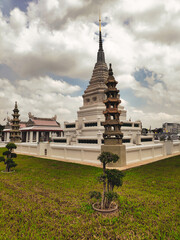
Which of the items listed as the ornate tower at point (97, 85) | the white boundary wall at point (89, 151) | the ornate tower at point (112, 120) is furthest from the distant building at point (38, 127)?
the ornate tower at point (112, 120)

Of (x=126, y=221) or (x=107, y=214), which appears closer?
(x=126, y=221)

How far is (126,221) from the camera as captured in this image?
577cm

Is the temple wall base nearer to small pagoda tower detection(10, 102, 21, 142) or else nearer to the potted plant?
the potted plant

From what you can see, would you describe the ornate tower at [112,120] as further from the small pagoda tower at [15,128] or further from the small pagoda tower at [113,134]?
the small pagoda tower at [15,128]

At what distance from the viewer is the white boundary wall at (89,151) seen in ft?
62.7

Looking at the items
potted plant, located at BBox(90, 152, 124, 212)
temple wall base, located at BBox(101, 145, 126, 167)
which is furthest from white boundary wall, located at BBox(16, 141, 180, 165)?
potted plant, located at BBox(90, 152, 124, 212)

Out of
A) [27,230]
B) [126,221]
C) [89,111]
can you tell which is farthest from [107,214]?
[89,111]

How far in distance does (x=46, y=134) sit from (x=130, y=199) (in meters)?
53.4

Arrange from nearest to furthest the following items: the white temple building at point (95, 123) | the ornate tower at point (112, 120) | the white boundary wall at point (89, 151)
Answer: the ornate tower at point (112, 120)
the white boundary wall at point (89, 151)
the white temple building at point (95, 123)

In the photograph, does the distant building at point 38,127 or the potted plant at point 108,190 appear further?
the distant building at point 38,127

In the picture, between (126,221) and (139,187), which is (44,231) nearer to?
(126,221)

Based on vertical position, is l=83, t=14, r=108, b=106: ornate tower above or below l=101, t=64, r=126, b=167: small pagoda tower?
above

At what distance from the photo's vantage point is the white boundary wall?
19109 mm

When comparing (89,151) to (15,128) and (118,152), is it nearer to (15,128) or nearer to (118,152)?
(118,152)
